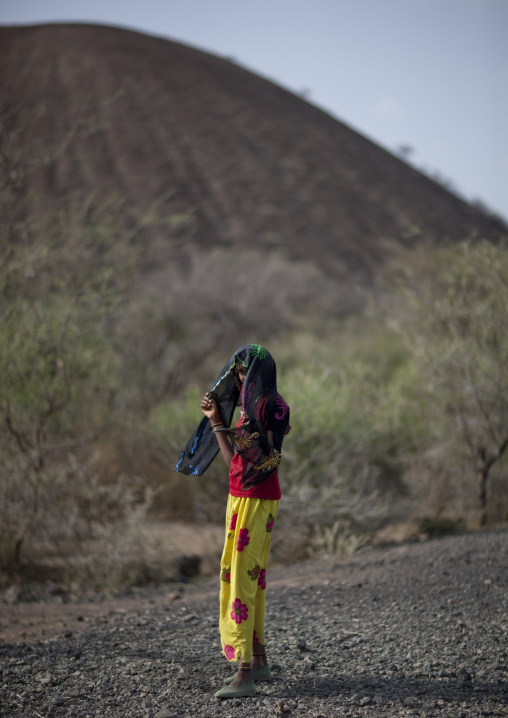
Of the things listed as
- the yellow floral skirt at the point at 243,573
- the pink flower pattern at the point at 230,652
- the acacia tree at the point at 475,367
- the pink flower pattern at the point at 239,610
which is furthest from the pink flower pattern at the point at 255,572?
the acacia tree at the point at 475,367

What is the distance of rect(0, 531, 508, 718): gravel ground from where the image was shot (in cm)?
290

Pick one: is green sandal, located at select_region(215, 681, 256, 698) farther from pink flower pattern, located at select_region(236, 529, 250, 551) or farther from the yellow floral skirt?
pink flower pattern, located at select_region(236, 529, 250, 551)

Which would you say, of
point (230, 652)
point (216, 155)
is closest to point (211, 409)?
point (230, 652)

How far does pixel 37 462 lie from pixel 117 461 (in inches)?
82.3

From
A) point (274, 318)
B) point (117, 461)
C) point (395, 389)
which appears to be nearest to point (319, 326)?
point (274, 318)

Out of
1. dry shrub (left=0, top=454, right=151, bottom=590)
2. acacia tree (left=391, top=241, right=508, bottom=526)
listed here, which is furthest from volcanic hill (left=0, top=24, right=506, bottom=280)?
dry shrub (left=0, top=454, right=151, bottom=590)

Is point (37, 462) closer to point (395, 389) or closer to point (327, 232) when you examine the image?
point (395, 389)

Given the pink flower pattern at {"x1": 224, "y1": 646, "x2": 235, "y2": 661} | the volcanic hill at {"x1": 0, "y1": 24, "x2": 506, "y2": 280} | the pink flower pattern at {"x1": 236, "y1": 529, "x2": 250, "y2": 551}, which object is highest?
the volcanic hill at {"x1": 0, "y1": 24, "x2": 506, "y2": 280}

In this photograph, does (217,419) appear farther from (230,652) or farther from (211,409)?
(230,652)

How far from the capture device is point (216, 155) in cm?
3909

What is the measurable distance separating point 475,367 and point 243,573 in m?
5.23

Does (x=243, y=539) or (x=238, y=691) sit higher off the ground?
(x=243, y=539)

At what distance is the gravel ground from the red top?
909mm

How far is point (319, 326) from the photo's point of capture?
55.4 feet
